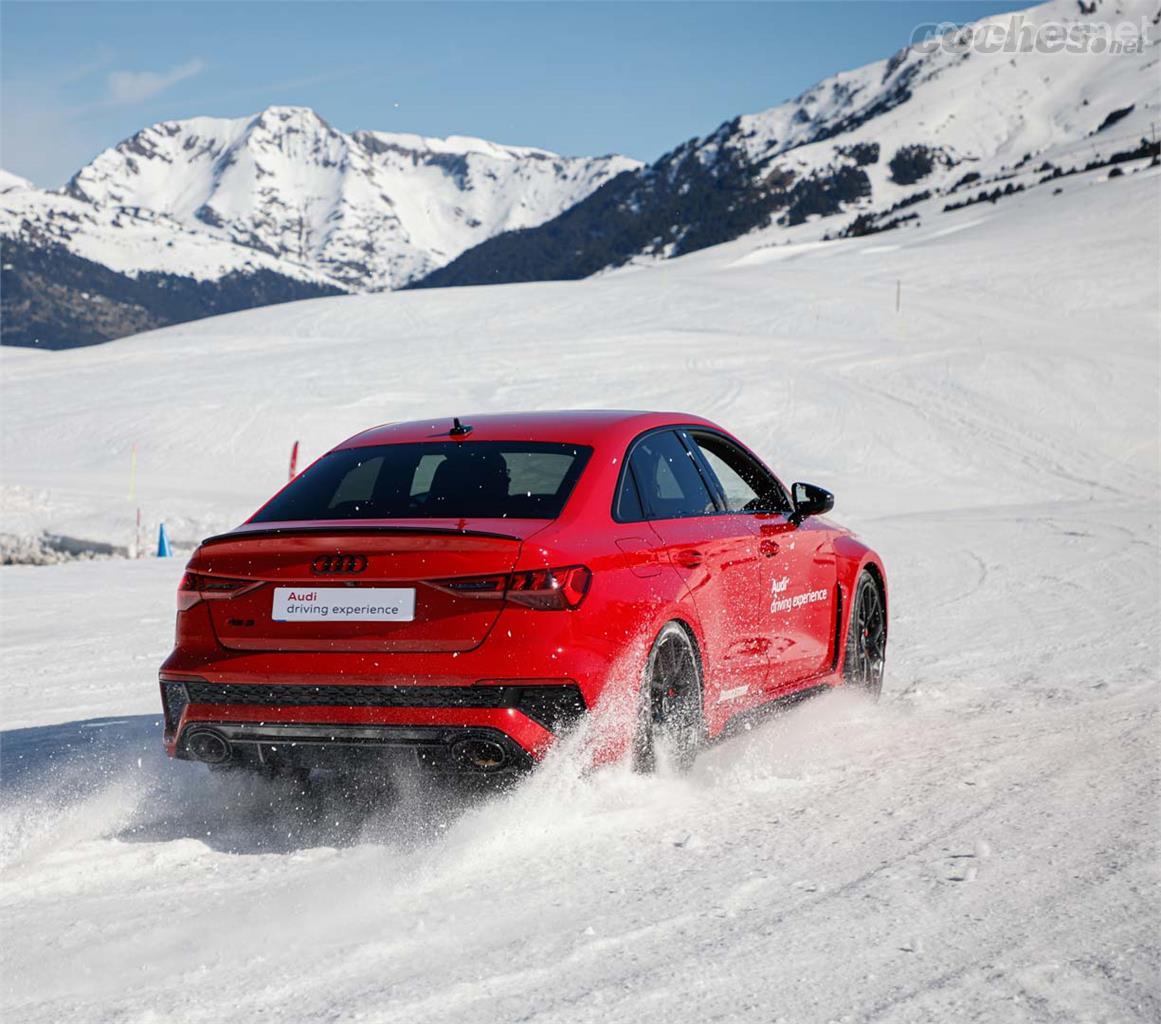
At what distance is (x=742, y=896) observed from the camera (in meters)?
3.99

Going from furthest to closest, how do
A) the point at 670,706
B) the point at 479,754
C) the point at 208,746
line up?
the point at 670,706 < the point at 208,746 < the point at 479,754

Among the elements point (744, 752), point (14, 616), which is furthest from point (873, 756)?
point (14, 616)

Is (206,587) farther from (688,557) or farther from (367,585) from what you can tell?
(688,557)

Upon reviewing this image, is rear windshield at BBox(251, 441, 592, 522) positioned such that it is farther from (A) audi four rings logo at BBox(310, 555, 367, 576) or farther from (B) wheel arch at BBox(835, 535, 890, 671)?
(B) wheel arch at BBox(835, 535, 890, 671)

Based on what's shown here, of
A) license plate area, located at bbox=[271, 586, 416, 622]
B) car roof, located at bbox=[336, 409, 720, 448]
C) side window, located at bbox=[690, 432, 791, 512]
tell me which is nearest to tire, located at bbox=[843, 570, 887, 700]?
side window, located at bbox=[690, 432, 791, 512]

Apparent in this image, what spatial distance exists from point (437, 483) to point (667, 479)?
0.92m

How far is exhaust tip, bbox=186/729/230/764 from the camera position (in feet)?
15.4

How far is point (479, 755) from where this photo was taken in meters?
4.48

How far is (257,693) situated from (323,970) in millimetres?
1368

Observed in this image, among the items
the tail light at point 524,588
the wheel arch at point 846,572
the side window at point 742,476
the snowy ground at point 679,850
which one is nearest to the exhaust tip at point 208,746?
the snowy ground at point 679,850

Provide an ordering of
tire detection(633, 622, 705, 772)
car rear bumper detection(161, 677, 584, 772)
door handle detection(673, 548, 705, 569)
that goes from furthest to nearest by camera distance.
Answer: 1. door handle detection(673, 548, 705, 569)
2. tire detection(633, 622, 705, 772)
3. car rear bumper detection(161, 677, 584, 772)

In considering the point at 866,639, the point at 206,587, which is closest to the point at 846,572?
the point at 866,639

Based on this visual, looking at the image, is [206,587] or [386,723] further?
[206,587]

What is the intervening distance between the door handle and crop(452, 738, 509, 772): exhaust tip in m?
1.07
